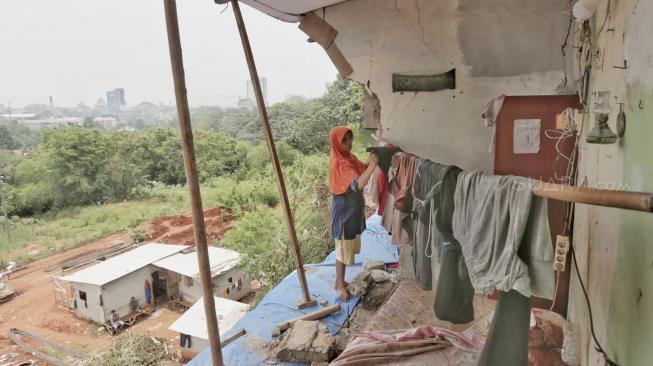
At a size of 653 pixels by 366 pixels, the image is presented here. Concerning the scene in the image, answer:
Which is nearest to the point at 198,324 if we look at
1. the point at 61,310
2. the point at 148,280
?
the point at 148,280

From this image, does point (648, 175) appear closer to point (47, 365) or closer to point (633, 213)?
Result: point (633, 213)

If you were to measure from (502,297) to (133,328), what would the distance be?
12.5 metres

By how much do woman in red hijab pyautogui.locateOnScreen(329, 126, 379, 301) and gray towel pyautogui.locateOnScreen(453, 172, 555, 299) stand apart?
166cm

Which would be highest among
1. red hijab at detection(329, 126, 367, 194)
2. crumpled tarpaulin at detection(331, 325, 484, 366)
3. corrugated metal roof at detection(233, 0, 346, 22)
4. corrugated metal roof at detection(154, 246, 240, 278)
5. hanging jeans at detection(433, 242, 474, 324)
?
corrugated metal roof at detection(233, 0, 346, 22)

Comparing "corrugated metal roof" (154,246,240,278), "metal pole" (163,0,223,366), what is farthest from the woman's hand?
"corrugated metal roof" (154,246,240,278)

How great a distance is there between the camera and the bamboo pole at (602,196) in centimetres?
98

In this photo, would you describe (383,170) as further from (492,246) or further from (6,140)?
(6,140)

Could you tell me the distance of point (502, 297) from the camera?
177 cm

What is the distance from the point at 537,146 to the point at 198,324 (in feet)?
25.5

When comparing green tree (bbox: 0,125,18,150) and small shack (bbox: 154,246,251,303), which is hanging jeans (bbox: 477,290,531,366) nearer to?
small shack (bbox: 154,246,251,303)

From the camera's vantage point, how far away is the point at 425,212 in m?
2.66

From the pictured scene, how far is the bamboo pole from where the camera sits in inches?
Answer: 38.4

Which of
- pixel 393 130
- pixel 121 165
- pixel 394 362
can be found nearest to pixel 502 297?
pixel 394 362

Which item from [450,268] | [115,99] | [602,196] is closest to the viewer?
[602,196]
